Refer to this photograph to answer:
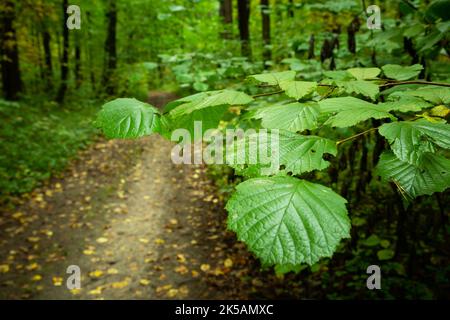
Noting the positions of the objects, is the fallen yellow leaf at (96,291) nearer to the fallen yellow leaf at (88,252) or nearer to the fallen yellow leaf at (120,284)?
the fallen yellow leaf at (120,284)

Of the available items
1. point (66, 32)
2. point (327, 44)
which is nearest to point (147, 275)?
point (327, 44)

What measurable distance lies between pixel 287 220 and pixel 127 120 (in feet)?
2.16

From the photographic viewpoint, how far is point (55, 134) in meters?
10.5

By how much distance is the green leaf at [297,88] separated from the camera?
1.04m

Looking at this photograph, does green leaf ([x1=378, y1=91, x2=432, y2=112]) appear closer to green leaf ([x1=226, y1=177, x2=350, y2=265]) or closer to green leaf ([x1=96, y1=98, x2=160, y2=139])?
green leaf ([x1=226, y1=177, x2=350, y2=265])

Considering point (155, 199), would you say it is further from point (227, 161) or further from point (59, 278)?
point (227, 161)

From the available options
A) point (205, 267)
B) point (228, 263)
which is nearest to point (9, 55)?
point (205, 267)

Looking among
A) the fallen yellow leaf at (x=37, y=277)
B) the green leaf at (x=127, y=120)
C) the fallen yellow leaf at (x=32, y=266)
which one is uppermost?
the green leaf at (x=127, y=120)

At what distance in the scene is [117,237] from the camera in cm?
607

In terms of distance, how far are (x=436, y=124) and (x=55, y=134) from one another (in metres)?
11.4

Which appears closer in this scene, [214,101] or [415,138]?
[415,138]

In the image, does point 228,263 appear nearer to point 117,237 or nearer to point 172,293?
point 172,293

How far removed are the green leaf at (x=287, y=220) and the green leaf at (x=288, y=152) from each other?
7 centimetres

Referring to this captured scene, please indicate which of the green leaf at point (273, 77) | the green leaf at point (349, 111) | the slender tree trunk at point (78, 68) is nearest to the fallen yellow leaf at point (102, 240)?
the green leaf at point (273, 77)
